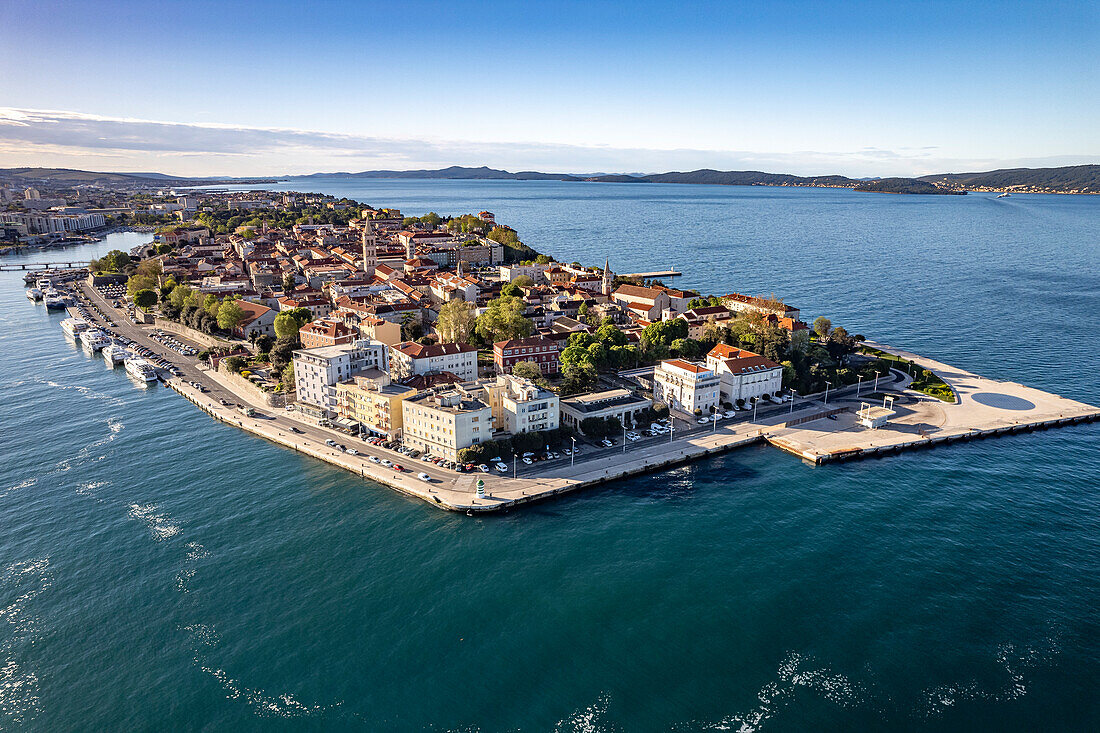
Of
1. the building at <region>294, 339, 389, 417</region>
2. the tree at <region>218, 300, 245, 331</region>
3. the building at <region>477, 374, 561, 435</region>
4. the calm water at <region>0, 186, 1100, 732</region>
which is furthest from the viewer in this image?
the tree at <region>218, 300, 245, 331</region>

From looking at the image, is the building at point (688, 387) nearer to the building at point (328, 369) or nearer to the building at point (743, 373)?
the building at point (743, 373)

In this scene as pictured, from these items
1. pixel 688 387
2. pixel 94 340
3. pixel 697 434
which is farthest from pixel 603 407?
pixel 94 340

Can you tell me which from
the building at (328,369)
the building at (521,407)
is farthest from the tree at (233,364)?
the building at (521,407)

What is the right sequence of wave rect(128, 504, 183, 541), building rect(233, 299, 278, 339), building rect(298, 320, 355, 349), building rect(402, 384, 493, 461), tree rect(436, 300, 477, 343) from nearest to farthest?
wave rect(128, 504, 183, 541), building rect(402, 384, 493, 461), building rect(298, 320, 355, 349), tree rect(436, 300, 477, 343), building rect(233, 299, 278, 339)

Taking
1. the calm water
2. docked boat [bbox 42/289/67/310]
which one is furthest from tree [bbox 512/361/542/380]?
docked boat [bbox 42/289/67/310]

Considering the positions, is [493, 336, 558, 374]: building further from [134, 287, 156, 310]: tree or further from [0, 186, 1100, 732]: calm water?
[134, 287, 156, 310]: tree
